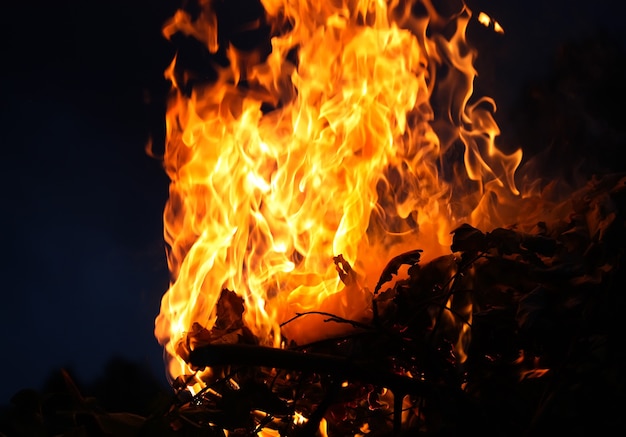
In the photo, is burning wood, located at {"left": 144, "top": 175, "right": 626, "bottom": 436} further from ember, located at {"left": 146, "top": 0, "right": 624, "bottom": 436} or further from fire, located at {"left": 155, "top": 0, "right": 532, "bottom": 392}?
fire, located at {"left": 155, "top": 0, "right": 532, "bottom": 392}

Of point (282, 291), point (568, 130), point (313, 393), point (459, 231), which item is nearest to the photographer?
point (459, 231)

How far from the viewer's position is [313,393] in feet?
6.45

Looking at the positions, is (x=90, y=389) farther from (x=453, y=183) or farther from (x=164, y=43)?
(x=453, y=183)

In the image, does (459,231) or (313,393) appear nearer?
(459,231)

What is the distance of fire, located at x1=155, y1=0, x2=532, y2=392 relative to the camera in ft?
9.37

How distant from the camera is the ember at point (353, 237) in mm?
1591

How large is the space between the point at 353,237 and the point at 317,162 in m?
0.61

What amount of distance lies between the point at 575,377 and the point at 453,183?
2507mm

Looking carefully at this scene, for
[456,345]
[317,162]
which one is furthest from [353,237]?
[456,345]

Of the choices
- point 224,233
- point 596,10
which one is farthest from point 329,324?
point 596,10

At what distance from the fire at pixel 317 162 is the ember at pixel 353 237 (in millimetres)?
12

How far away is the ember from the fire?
1 centimetres

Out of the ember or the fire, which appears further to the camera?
the fire

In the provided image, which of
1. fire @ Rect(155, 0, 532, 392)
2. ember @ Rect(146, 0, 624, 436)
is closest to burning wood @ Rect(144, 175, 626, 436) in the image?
ember @ Rect(146, 0, 624, 436)
